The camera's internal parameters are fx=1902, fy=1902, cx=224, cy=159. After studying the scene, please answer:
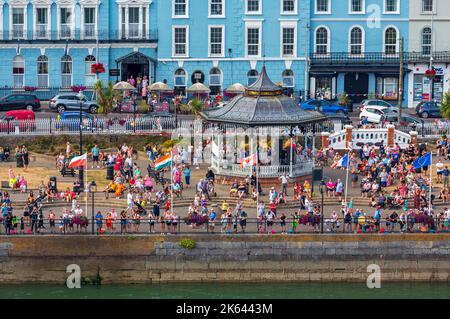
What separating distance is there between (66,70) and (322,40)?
1598 centimetres

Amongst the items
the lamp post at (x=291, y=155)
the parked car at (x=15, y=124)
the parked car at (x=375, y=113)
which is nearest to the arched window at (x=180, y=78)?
the parked car at (x=375, y=113)

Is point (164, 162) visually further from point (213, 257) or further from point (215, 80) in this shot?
point (215, 80)

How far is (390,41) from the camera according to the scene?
387 ft

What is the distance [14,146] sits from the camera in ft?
337

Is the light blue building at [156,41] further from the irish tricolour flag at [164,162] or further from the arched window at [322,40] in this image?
Result: the irish tricolour flag at [164,162]

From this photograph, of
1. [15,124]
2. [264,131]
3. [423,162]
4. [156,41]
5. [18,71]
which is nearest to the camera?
[423,162]

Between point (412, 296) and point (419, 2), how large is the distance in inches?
1591

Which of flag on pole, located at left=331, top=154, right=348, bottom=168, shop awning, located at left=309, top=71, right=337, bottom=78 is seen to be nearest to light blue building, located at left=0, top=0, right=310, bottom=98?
shop awning, located at left=309, top=71, right=337, bottom=78

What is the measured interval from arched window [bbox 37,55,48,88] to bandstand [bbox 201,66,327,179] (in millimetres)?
25065

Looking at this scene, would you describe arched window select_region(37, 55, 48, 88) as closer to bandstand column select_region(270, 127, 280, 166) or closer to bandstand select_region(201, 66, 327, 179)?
bandstand select_region(201, 66, 327, 179)

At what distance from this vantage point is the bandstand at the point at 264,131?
92875mm

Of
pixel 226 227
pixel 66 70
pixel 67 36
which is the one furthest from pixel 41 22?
pixel 226 227

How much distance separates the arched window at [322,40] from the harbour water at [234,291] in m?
37.1

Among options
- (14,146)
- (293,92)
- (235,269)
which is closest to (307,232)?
(235,269)
